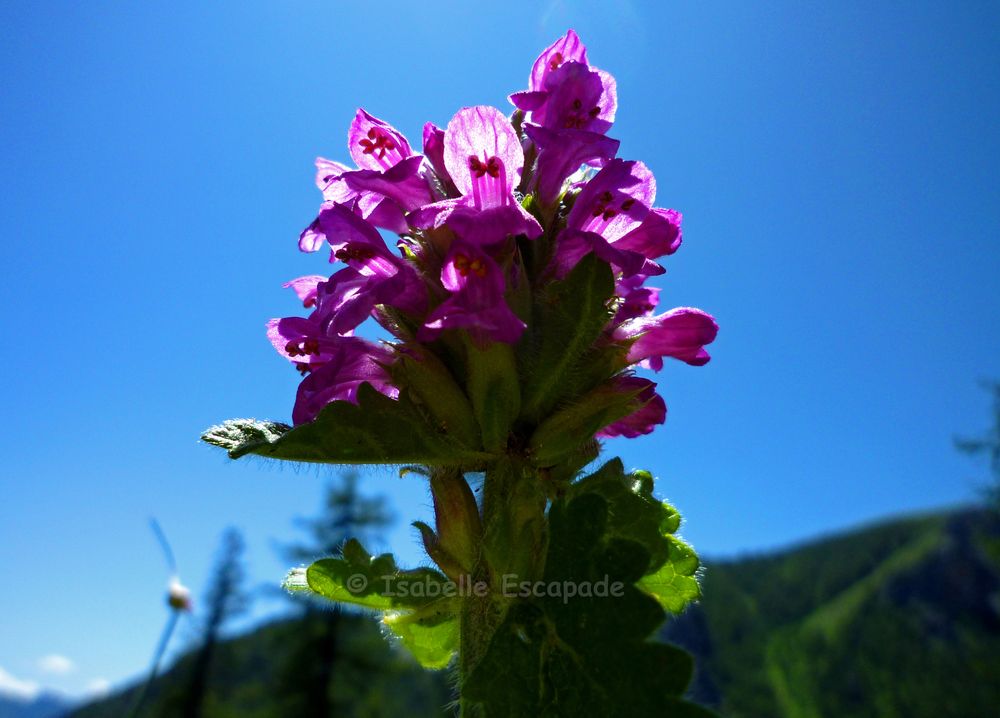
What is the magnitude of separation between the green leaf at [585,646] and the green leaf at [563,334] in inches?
16.5

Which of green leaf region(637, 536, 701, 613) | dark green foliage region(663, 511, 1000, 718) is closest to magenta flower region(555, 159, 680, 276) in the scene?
green leaf region(637, 536, 701, 613)

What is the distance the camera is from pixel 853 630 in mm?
136625

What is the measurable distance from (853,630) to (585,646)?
162m

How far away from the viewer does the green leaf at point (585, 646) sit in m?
1.20

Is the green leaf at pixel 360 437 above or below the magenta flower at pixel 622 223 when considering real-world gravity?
below

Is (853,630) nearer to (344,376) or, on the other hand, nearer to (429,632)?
(429,632)

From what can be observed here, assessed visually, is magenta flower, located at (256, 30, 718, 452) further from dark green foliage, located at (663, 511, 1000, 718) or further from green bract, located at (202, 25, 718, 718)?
dark green foliage, located at (663, 511, 1000, 718)

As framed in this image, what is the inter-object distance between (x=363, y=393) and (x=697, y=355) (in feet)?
3.55

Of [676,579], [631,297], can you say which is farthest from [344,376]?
[676,579]

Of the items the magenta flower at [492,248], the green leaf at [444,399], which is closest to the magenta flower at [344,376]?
the magenta flower at [492,248]

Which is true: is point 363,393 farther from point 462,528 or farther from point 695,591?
point 695,591

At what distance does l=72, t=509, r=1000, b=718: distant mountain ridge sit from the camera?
98.1 meters

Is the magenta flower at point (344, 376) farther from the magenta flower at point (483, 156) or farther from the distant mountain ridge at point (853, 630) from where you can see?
the distant mountain ridge at point (853, 630)

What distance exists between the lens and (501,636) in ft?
4.33
